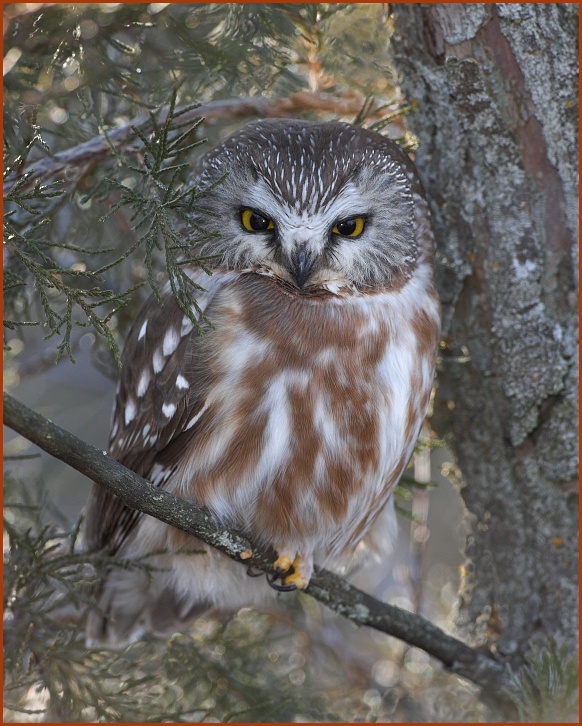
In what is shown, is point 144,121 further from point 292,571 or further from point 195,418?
point 292,571

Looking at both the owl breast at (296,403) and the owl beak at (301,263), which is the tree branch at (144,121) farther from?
the owl breast at (296,403)

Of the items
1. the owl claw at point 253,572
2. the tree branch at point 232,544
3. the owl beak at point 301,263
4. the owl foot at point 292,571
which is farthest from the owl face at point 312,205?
the owl claw at point 253,572

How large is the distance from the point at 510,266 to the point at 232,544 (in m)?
1.27

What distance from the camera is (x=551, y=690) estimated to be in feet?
7.95

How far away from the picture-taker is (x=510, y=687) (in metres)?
2.64

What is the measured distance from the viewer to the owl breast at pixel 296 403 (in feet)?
7.43

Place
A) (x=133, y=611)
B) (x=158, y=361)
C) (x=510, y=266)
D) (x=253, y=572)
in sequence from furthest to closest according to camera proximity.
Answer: (x=133, y=611), (x=253, y=572), (x=510, y=266), (x=158, y=361)

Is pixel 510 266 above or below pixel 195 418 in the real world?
above

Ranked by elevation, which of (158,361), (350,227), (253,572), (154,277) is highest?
(350,227)

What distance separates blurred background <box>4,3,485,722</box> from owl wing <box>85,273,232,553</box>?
0.54 ft

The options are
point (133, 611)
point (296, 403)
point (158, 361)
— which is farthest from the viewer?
point (133, 611)

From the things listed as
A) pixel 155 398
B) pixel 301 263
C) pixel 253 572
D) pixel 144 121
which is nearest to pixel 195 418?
pixel 155 398

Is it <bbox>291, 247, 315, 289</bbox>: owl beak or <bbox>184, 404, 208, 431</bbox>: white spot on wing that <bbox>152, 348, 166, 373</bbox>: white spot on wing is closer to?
<bbox>184, 404, 208, 431</bbox>: white spot on wing

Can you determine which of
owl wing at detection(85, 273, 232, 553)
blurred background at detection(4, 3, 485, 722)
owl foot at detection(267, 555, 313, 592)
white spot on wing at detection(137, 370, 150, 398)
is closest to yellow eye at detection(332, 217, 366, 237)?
owl wing at detection(85, 273, 232, 553)
